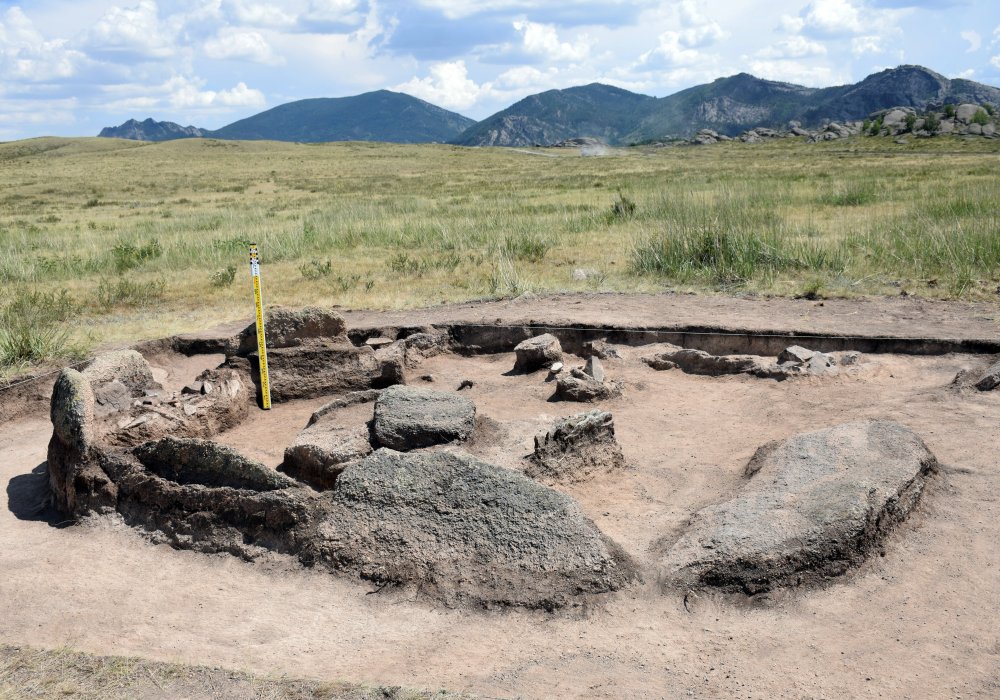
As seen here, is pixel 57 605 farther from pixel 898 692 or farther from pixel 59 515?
pixel 898 692

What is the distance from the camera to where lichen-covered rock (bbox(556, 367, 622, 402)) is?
720 centimetres

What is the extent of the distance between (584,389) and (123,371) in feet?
12.8

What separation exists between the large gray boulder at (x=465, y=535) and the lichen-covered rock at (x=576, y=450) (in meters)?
0.73

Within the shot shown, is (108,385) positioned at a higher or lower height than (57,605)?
higher

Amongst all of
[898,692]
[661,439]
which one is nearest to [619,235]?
[661,439]

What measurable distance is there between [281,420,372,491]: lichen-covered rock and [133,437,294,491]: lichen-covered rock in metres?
0.59

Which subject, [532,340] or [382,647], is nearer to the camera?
[382,647]

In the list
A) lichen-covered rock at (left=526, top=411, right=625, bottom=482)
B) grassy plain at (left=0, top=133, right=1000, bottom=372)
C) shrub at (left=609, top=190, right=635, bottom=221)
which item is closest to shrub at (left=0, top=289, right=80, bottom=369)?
grassy plain at (left=0, top=133, right=1000, bottom=372)

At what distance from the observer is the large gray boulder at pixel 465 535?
13.9ft

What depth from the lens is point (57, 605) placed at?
4457 millimetres

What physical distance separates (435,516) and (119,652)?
1.63 metres

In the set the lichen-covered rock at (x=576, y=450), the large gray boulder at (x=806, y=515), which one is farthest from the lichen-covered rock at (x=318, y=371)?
the large gray boulder at (x=806, y=515)

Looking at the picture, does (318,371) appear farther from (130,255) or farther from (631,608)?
(130,255)

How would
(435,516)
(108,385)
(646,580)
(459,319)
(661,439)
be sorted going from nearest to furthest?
(646,580) → (435,516) → (661,439) → (108,385) → (459,319)
